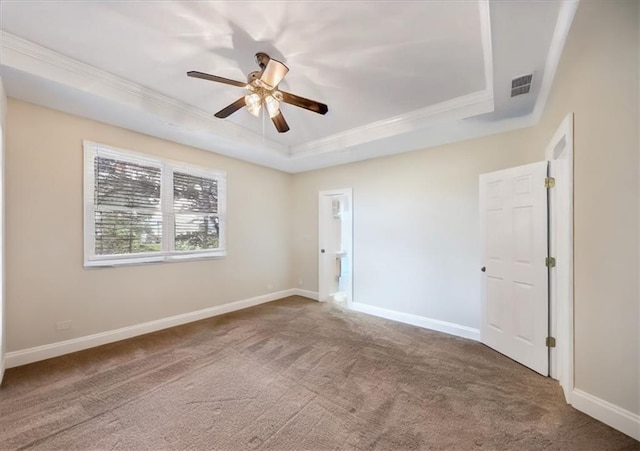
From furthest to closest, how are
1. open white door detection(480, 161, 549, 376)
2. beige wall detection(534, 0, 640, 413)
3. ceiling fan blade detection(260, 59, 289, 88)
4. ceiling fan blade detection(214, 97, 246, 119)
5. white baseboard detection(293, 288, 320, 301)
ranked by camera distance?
1. white baseboard detection(293, 288, 320, 301)
2. open white door detection(480, 161, 549, 376)
3. ceiling fan blade detection(214, 97, 246, 119)
4. ceiling fan blade detection(260, 59, 289, 88)
5. beige wall detection(534, 0, 640, 413)

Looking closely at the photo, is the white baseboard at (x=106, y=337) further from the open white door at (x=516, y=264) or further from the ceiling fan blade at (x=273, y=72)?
the open white door at (x=516, y=264)

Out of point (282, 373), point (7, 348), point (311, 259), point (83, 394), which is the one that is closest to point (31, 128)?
point (7, 348)

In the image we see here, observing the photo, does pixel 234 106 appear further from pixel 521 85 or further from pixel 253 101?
pixel 521 85

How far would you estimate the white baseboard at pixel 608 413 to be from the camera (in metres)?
1.62

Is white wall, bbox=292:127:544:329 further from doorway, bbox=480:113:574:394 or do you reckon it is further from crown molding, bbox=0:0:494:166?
crown molding, bbox=0:0:494:166

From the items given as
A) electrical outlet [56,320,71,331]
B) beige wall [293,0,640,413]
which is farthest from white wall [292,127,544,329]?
electrical outlet [56,320,71,331]

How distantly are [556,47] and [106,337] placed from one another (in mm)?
5223

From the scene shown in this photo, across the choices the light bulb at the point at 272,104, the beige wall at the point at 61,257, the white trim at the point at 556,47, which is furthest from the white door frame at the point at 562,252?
the beige wall at the point at 61,257

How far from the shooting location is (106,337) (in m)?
3.12

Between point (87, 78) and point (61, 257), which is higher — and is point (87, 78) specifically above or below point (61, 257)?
above

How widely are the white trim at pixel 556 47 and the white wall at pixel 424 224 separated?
2.27ft

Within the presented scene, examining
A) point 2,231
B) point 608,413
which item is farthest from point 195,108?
point 608,413

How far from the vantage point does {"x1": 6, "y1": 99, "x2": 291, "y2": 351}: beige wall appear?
2594mm

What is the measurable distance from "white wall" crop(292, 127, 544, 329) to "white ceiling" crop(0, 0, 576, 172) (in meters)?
0.41
